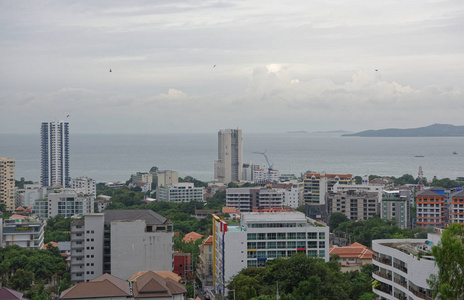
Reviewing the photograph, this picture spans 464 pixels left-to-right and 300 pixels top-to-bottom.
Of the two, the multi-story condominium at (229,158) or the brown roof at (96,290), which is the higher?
the multi-story condominium at (229,158)

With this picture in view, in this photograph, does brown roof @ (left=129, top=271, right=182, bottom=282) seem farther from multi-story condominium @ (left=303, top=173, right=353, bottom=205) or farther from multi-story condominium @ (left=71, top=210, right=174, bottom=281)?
multi-story condominium @ (left=303, top=173, right=353, bottom=205)

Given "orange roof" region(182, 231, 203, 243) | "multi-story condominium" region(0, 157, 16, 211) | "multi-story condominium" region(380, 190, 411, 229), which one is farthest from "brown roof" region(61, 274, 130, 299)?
"multi-story condominium" region(0, 157, 16, 211)

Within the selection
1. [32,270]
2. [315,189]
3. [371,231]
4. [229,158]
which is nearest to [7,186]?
[315,189]

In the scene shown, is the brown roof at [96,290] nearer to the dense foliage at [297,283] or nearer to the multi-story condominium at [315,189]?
the dense foliage at [297,283]

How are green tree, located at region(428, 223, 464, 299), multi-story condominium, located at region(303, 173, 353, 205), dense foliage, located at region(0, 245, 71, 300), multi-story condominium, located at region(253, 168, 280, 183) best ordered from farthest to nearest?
multi-story condominium, located at region(253, 168, 280, 183) → multi-story condominium, located at region(303, 173, 353, 205) → dense foliage, located at region(0, 245, 71, 300) → green tree, located at region(428, 223, 464, 299)

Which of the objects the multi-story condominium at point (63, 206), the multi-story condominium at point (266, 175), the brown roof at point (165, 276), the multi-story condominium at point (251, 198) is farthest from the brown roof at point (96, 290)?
the multi-story condominium at point (266, 175)

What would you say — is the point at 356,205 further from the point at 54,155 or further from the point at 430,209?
the point at 54,155
